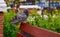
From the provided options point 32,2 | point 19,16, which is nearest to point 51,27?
point 19,16

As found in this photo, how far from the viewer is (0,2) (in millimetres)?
4078

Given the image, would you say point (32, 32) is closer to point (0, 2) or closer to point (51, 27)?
point (0, 2)

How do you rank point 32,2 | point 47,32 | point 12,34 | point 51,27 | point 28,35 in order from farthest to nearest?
1. point 32,2
2. point 12,34
3. point 51,27
4. point 28,35
5. point 47,32

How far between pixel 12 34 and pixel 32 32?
280 centimetres

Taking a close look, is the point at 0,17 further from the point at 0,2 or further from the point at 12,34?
the point at 12,34

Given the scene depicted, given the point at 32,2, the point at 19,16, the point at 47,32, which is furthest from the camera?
the point at 32,2

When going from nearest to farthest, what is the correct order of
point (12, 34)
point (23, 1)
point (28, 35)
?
point (28, 35) → point (12, 34) → point (23, 1)

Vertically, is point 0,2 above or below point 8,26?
above

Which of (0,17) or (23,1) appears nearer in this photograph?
(0,17)

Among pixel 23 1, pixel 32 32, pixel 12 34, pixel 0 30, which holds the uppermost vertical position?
pixel 32 32

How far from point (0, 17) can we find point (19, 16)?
282cm

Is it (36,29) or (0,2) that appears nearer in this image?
(36,29)

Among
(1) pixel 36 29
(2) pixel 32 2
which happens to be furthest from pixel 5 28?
(2) pixel 32 2

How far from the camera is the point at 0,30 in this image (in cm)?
404
